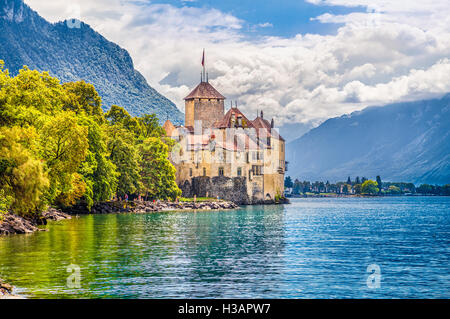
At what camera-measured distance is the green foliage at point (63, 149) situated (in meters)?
27.1

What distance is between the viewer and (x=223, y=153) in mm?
121562

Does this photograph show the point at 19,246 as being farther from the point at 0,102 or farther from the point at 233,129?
the point at 233,129

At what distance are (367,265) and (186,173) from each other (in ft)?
300

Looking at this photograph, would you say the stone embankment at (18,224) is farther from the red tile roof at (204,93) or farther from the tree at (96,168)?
the red tile roof at (204,93)

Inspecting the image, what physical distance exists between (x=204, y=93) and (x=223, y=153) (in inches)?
800

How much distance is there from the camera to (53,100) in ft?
176

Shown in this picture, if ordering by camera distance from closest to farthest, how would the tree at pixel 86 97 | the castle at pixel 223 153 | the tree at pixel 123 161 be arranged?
the tree at pixel 86 97, the tree at pixel 123 161, the castle at pixel 223 153

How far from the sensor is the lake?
930 inches

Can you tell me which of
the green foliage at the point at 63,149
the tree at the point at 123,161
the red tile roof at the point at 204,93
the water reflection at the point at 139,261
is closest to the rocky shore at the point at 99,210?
the green foliage at the point at 63,149

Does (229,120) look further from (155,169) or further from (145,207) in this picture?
(145,207)

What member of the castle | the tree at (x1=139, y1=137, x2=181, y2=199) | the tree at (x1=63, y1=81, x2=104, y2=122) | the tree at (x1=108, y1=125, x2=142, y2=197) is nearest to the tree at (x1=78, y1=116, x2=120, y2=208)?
the tree at (x1=63, y1=81, x2=104, y2=122)

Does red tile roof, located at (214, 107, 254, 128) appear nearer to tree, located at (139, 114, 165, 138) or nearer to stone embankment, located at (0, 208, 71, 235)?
tree, located at (139, 114, 165, 138)

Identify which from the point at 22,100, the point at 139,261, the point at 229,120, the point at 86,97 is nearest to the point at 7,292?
the point at 139,261

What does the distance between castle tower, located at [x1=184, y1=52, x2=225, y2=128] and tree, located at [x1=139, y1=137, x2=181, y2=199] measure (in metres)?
41.8
